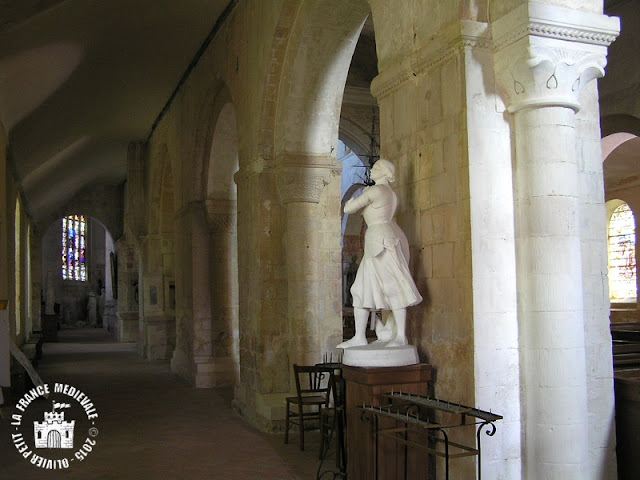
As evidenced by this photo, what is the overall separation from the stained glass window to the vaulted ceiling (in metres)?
15.6

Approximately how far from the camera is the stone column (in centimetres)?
743

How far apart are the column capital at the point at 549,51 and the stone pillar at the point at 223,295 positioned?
7.23 metres

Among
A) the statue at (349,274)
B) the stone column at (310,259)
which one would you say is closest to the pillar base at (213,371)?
the stone column at (310,259)

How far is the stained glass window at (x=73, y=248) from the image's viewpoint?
30891 mm

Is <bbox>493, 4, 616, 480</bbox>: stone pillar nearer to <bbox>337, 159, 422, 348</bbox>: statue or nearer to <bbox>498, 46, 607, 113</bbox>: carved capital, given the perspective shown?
<bbox>498, 46, 607, 113</bbox>: carved capital

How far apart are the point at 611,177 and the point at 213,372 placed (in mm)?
9517

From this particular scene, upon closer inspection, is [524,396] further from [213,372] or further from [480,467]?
[213,372]

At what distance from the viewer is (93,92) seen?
38.9 ft

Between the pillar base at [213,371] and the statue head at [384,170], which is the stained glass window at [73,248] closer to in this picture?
the pillar base at [213,371]

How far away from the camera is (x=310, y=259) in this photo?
24.6 feet

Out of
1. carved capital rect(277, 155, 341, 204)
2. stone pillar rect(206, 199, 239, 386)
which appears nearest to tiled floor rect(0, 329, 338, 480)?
stone pillar rect(206, 199, 239, 386)

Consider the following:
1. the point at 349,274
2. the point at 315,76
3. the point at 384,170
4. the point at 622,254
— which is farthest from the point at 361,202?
the point at 349,274

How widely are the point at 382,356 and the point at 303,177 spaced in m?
3.63

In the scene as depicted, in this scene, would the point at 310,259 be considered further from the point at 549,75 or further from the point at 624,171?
the point at 624,171
